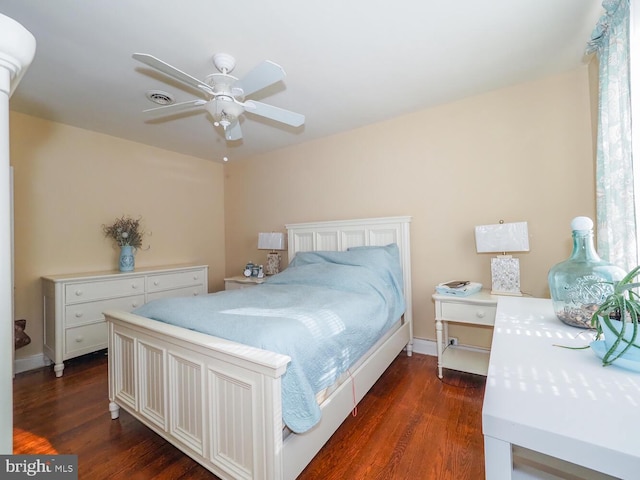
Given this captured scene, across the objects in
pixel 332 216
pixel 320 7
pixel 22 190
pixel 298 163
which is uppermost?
pixel 320 7

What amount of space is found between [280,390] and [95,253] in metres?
3.15

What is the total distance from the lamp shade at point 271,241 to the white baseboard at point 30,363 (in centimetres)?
238

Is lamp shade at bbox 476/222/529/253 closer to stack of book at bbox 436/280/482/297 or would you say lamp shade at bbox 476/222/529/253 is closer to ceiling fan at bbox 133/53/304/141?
stack of book at bbox 436/280/482/297

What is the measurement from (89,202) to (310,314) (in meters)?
A: 3.01

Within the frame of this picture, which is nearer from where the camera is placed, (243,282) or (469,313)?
(469,313)

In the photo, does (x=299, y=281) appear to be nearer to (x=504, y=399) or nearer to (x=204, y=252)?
(x=504, y=399)

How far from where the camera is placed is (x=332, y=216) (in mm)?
3402

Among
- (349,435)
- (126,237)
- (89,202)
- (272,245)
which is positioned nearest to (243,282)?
(272,245)

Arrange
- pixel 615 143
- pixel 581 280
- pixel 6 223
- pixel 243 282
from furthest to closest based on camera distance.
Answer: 1. pixel 243 282
2. pixel 615 143
3. pixel 581 280
4. pixel 6 223

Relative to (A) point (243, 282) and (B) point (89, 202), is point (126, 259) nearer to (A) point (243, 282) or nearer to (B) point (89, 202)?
(B) point (89, 202)

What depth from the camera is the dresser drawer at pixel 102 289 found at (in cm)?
265

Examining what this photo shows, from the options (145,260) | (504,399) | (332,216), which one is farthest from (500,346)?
(145,260)

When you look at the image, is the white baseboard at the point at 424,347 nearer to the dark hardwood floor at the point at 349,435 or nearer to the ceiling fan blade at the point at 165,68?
the dark hardwood floor at the point at 349,435

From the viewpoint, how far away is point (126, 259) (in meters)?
3.21
